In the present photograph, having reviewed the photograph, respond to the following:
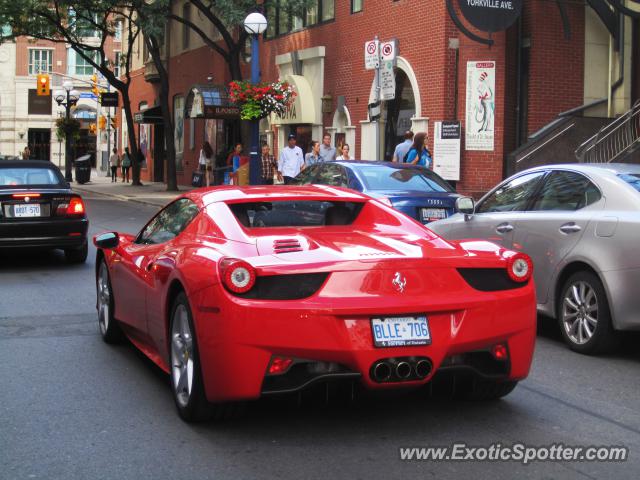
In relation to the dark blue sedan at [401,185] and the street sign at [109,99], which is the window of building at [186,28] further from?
the dark blue sedan at [401,185]

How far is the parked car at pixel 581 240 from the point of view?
23.7 ft

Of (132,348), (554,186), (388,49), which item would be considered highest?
(388,49)

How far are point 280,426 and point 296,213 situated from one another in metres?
1.57

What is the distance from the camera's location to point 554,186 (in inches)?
332

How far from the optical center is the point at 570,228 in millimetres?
7852

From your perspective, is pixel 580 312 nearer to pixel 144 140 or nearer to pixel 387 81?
pixel 387 81

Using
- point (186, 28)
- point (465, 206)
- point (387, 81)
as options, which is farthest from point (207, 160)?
point (465, 206)

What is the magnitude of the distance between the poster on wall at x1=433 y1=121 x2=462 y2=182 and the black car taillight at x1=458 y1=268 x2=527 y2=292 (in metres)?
17.1

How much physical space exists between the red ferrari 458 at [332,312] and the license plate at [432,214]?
682cm

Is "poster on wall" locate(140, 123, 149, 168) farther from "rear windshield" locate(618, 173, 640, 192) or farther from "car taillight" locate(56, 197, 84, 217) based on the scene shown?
"rear windshield" locate(618, 173, 640, 192)

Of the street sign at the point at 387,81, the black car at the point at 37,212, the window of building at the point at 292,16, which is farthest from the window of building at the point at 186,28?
the black car at the point at 37,212

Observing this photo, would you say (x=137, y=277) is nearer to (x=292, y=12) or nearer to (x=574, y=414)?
(x=574, y=414)

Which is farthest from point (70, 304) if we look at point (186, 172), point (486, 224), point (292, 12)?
point (186, 172)

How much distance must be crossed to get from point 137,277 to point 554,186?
12.5ft
